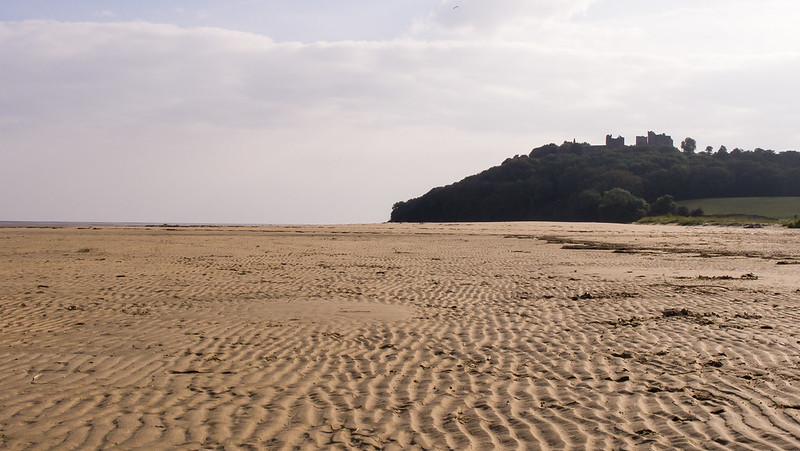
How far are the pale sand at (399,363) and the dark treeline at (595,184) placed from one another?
2899 inches

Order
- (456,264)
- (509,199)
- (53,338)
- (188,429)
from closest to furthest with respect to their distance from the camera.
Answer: (188,429), (53,338), (456,264), (509,199)

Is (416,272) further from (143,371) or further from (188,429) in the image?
(188,429)

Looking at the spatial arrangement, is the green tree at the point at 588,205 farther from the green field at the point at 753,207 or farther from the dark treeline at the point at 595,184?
the green field at the point at 753,207

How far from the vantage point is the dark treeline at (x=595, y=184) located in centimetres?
→ 9563

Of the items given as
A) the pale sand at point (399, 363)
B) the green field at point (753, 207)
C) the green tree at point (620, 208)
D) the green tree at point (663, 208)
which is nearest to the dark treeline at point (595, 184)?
the green tree at point (620, 208)

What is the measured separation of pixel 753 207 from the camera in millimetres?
76750

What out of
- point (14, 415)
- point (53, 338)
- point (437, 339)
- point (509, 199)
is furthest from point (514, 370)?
point (509, 199)

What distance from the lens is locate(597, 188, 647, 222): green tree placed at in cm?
7956

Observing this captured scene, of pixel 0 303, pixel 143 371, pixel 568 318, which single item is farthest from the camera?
pixel 0 303

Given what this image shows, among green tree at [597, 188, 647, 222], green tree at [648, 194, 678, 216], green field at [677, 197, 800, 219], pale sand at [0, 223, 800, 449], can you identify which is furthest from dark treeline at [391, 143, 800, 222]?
pale sand at [0, 223, 800, 449]

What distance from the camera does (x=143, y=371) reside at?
6879 mm

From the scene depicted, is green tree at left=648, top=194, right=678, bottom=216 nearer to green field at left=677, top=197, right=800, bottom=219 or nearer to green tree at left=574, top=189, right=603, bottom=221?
green field at left=677, top=197, right=800, bottom=219

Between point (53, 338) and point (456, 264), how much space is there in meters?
Result: 12.9

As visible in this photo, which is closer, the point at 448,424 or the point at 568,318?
the point at 448,424
